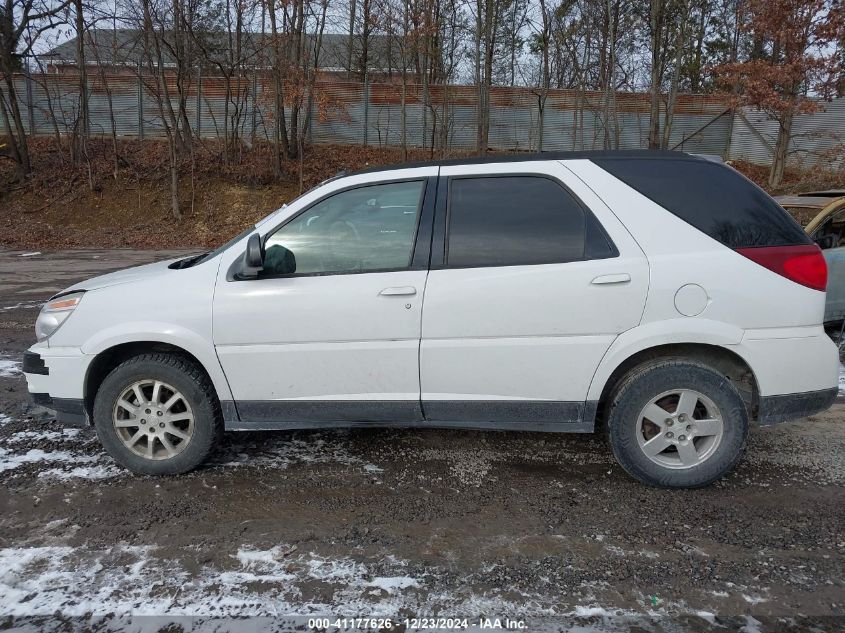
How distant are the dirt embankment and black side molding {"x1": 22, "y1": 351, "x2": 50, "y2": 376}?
13.9 m

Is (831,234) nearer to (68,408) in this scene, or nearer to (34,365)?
(68,408)

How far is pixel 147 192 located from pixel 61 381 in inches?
751

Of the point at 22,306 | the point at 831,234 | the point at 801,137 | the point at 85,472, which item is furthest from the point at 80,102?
the point at 801,137

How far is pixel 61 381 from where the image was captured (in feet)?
12.2

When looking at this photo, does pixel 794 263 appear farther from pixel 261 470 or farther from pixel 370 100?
pixel 370 100

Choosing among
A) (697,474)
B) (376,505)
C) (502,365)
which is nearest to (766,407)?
(697,474)

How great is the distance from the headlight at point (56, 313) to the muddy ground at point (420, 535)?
91cm

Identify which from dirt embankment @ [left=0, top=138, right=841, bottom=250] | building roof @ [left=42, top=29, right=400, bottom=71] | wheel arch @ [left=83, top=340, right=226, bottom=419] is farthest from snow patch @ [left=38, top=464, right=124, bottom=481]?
building roof @ [left=42, top=29, right=400, bottom=71]

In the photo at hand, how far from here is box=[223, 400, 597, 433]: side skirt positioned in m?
3.53

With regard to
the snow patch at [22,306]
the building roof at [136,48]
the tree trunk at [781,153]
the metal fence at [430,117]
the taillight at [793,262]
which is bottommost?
the snow patch at [22,306]

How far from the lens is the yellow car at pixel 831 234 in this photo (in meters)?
6.24

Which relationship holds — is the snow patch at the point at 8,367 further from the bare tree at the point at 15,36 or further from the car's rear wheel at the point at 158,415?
the bare tree at the point at 15,36

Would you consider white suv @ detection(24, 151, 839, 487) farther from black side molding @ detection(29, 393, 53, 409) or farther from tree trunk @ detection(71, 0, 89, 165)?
tree trunk @ detection(71, 0, 89, 165)

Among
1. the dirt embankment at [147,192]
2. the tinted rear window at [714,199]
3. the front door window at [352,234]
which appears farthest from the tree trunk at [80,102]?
the tinted rear window at [714,199]
